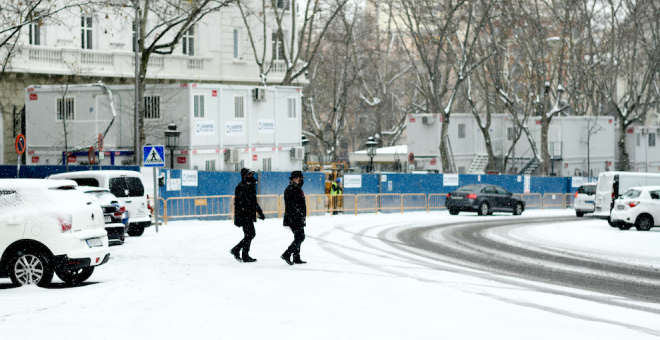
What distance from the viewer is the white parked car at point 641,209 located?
24422mm

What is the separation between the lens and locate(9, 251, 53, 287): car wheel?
1127cm

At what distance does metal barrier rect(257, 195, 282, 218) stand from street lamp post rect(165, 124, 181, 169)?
388cm

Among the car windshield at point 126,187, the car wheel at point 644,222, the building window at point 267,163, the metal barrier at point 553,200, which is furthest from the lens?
the metal barrier at point 553,200

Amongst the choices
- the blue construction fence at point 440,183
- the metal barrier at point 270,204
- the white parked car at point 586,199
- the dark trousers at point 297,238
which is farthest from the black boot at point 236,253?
the white parked car at point 586,199

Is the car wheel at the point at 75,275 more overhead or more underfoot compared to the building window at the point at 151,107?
more underfoot

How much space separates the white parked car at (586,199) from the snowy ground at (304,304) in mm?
19720

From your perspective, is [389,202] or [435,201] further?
[435,201]

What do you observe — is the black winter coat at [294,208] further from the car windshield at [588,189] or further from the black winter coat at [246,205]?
the car windshield at [588,189]

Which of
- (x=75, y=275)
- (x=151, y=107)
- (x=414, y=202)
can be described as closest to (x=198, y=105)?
(x=151, y=107)

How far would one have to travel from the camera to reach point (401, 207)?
3594cm

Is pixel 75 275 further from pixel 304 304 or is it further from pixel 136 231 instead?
pixel 136 231

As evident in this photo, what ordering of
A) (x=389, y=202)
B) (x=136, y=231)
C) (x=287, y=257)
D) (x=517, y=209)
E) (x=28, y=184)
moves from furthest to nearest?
(x=517, y=209)
(x=389, y=202)
(x=136, y=231)
(x=287, y=257)
(x=28, y=184)

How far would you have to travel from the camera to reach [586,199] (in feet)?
117

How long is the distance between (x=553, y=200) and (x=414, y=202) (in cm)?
1213
